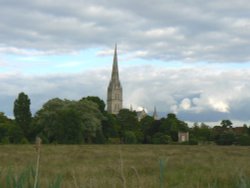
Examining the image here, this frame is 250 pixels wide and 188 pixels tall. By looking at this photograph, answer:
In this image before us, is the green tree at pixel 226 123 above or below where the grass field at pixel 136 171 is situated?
above

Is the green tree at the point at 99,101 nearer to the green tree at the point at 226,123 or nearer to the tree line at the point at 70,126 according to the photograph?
the tree line at the point at 70,126

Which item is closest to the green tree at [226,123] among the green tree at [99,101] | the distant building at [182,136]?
the distant building at [182,136]

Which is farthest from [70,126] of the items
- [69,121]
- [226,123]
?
[226,123]

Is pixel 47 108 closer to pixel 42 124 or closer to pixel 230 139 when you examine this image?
pixel 42 124

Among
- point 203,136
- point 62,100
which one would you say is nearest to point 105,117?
point 62,100

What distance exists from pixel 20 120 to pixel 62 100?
9334 mm

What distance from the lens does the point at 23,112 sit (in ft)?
264

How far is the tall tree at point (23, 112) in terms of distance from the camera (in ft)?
256

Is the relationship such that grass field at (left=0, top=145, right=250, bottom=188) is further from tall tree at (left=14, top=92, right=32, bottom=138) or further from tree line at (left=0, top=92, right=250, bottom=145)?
tall tree at (left=14, top=92, right=32, bottom=138)

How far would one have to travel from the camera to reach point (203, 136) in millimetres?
109250

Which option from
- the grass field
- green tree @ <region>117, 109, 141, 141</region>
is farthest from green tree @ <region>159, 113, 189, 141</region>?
the grass field

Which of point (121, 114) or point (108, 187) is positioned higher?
point (121, 114)

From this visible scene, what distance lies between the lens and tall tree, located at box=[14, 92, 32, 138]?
7800cm

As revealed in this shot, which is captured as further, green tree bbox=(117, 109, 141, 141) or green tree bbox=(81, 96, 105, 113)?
green tree bbox=(117, 109, 141, 141)
